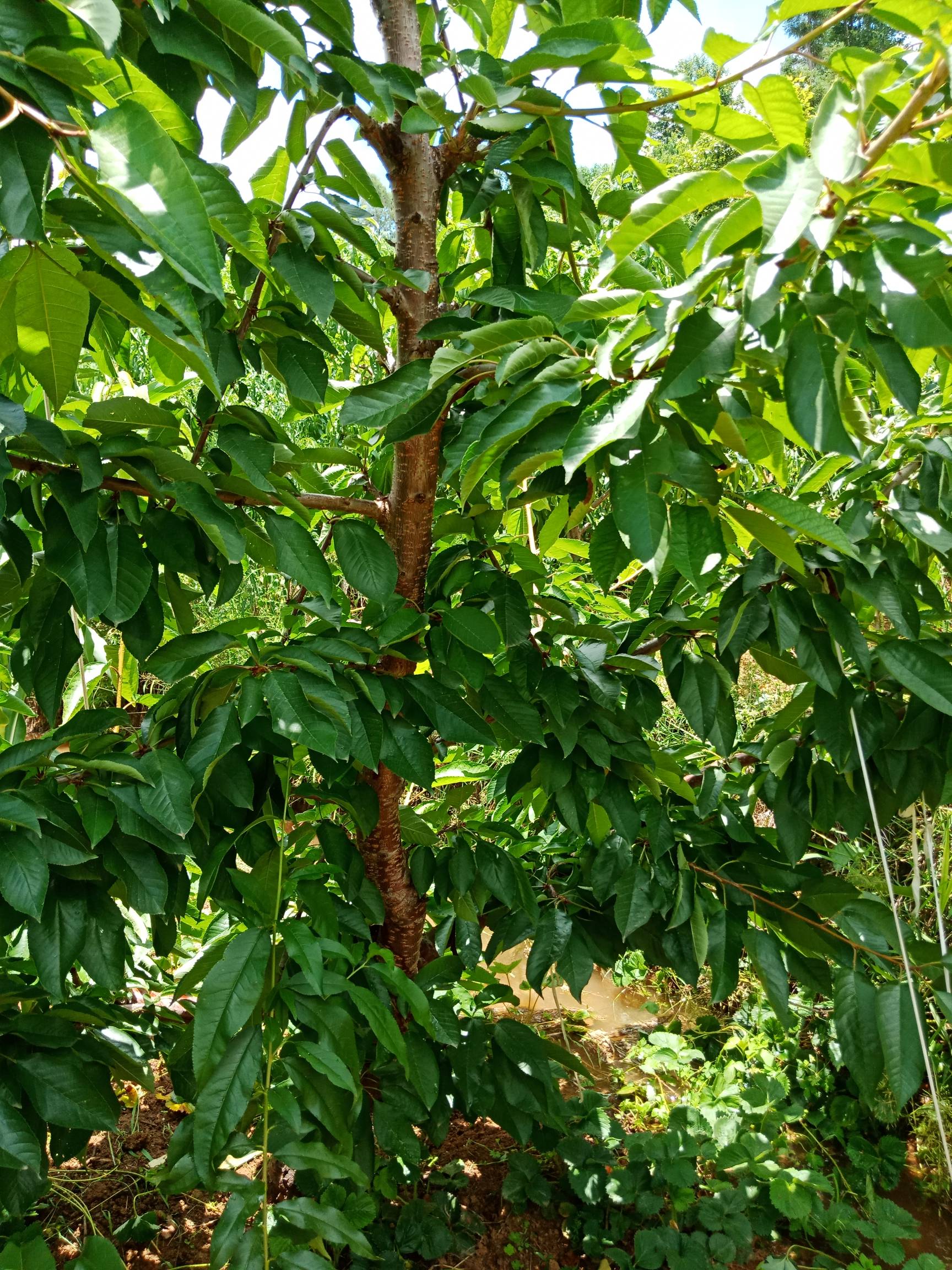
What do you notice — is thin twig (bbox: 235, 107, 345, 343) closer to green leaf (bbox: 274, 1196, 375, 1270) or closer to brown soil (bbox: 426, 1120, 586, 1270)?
green leaf (bbox: 274, 1196, 375, 1270)

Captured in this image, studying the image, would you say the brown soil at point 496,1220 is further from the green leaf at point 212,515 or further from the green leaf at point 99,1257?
the green leaf at point 212,515

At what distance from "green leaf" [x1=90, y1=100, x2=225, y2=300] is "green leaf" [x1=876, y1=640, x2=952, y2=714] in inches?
28.7

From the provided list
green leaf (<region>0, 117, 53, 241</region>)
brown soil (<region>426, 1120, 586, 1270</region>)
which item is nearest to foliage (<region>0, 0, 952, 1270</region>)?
green leaf (<region>0, 117, 53, 241</region>)

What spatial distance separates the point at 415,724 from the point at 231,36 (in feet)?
2.14

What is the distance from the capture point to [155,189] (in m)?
0.42

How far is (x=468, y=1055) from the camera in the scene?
1227mm

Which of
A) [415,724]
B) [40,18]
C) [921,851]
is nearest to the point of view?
[40,18]

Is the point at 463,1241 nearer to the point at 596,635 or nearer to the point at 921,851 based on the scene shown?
the point at 596,635

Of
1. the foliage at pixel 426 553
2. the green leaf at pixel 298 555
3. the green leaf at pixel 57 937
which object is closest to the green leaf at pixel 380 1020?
the foliage at pixel 426 553

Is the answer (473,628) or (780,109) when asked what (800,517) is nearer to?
(780,109)

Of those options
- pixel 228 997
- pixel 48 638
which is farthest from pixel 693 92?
pixel 228 997

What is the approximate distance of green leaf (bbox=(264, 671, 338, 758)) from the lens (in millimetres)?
772

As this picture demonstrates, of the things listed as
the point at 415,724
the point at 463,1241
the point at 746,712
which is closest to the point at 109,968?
the point at 415,724

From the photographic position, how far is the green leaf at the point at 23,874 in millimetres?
701
